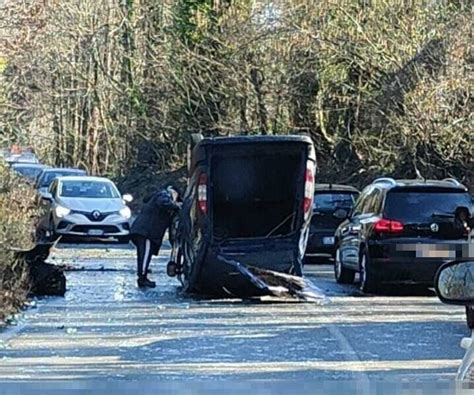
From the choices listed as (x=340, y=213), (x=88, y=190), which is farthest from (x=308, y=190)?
(x=88, y=190)

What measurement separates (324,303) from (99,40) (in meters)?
31.2

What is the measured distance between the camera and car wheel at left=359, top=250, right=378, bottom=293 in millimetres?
17094

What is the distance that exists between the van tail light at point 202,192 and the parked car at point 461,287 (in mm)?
10319

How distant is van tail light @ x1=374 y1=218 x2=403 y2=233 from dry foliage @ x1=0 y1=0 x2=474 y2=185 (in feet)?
22.2

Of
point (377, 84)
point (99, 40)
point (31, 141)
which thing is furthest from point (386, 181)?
point (31, 141)

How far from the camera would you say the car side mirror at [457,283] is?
5436 mm

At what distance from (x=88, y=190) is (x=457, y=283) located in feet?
76.8

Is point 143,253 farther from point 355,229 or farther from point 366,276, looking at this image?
point 366,276

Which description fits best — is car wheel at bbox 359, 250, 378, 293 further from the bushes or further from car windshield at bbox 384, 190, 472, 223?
the bushes

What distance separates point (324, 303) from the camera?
16.1 meters

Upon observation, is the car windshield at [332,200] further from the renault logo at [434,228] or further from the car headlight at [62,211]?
the renault logo at [434,228]

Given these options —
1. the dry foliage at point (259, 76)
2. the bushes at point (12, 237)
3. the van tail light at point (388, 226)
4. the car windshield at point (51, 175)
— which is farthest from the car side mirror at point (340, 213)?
the car windshield at point (51, 175)

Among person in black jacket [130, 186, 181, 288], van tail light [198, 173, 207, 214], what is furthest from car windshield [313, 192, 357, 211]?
van tail light [198, 173, 207, 214]

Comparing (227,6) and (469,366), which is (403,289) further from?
(227,6)
